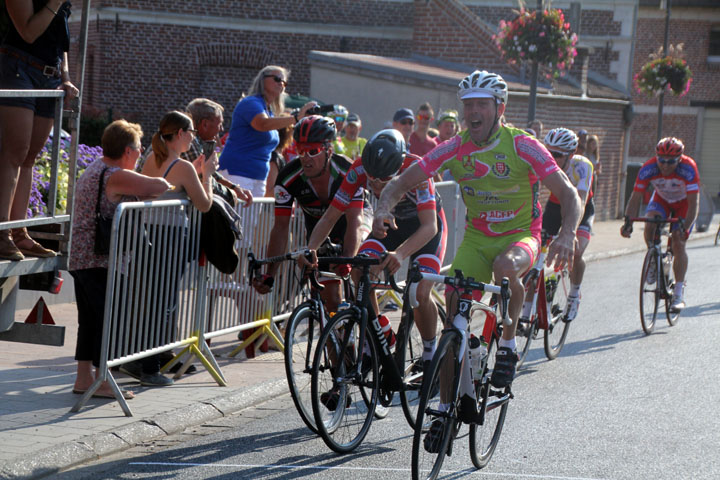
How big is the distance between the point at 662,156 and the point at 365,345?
6.12m

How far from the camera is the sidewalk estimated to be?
5578mm

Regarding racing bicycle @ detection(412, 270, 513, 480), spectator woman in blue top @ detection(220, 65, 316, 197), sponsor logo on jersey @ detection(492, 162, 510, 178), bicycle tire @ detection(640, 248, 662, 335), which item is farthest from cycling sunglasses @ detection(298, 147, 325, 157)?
bicycle tire @ detection(640, 248, 662, 335)

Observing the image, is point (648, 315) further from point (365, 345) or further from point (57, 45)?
point (57, 45)

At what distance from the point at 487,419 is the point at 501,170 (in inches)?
56.3

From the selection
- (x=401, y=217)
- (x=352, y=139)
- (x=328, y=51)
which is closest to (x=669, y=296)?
(x=352, y=139)

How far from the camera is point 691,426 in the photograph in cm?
685

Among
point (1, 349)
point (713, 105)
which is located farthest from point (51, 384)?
point (713, 105)

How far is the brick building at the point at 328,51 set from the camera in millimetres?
23500

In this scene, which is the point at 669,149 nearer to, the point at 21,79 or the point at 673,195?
the point at 673,195

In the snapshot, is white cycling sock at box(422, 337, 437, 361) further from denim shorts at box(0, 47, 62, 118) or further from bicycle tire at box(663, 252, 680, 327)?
bicycle tire at box(663, 252, 680, 327)

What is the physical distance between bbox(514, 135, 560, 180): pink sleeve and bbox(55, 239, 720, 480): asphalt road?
1.53m

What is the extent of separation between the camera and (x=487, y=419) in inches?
234

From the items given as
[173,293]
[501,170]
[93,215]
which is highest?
[501,170]

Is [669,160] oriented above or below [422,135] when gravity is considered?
below
